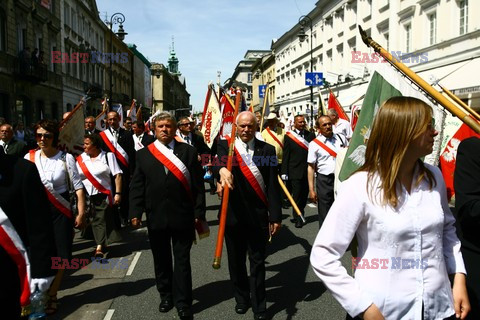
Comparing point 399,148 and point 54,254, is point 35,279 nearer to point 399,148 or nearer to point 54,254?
point 54,254

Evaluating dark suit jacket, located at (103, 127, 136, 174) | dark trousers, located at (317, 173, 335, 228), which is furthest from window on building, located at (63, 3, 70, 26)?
dark trousers, located at (317, 173, 335, 228)

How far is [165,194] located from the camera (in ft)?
15.4

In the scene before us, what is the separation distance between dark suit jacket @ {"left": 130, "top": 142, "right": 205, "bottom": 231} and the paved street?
2.83ft

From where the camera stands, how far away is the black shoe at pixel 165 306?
473 centimetres

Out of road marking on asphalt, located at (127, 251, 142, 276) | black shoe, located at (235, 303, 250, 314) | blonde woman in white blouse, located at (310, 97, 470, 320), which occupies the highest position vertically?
blonde woman in white blouse, located at (310, 97, 470, 320)

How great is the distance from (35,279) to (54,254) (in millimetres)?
182

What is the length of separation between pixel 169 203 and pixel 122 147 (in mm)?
4531

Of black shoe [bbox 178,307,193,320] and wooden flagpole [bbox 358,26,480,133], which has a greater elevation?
wooden flagpole [bbox 358,26,480,133]

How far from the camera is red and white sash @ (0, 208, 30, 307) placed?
2324mm

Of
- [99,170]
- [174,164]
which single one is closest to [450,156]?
[174,164]

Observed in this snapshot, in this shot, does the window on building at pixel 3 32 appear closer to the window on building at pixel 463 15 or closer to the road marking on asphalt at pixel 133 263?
the road marking on asphalt at pixel 133 263

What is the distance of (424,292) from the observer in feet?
6.70

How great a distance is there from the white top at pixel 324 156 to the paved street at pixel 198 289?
1179mm

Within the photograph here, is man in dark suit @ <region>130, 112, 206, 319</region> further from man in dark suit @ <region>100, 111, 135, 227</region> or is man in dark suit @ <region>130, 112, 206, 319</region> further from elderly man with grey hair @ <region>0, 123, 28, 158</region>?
elderly man with grey hair @ <region>0, 123, 28, 158</region>
